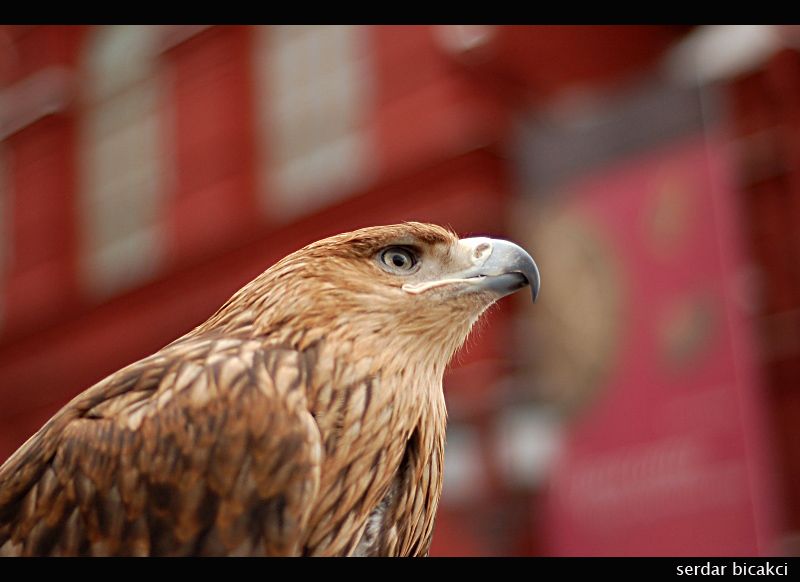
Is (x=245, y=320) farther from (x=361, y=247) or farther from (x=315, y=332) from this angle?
(x=361, y=247)

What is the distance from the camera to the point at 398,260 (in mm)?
3287

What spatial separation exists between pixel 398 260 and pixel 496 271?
28 centimetres

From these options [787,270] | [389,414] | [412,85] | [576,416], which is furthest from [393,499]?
[412,85]

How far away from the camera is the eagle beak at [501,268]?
3.22m

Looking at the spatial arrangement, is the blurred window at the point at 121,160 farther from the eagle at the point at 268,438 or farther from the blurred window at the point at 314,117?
the eagle at the point at 268,438

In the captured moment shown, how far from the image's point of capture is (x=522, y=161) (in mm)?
11359

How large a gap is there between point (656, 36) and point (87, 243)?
333 inches

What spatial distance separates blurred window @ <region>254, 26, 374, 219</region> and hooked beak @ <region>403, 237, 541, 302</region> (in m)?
9.45

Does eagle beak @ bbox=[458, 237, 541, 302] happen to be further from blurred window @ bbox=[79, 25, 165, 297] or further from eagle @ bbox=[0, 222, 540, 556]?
blurred window @ bbox=[79, 25, 165, 297]

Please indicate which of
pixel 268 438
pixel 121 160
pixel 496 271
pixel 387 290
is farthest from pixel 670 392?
pixel 121 160

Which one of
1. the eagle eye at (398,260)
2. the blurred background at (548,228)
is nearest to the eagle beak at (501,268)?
the eagle eye at (398,260)

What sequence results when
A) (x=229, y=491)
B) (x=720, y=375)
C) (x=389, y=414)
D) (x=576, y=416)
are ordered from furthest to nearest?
(x=576, y=416), (x=720, y=375), (x=389, y=414), (x=229, y=491)

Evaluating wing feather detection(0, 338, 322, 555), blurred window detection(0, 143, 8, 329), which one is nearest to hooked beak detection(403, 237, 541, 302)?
wing feather detection(0, 338, 322, 555)

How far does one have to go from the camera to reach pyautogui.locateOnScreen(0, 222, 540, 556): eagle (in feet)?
8.11
